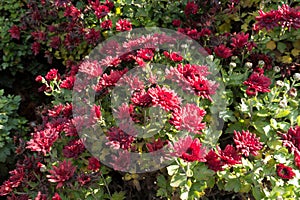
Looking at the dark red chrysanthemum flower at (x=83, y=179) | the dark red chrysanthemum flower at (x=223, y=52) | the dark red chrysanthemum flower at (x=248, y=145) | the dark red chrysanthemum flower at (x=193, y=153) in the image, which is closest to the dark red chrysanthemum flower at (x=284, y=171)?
the dark red chrysanthemum flower at (x=248, y=145)

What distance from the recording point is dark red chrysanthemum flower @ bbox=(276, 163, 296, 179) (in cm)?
173

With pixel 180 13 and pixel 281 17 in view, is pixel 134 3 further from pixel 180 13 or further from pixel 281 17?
pixel 281 17

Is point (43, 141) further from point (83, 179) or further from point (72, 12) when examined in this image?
point (72, 12)

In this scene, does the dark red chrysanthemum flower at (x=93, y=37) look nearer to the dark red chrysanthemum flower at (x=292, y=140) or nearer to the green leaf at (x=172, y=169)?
the green leaf at (x=172, y=169)

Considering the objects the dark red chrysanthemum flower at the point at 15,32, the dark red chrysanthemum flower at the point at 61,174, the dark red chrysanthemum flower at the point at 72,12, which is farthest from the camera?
the dark red chrysanthemum flower at the point at 15,32

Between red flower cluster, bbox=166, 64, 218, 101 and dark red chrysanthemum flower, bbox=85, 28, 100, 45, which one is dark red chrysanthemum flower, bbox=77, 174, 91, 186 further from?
dark red chrysanthemum flower, bbox=85, 28, 100, 45

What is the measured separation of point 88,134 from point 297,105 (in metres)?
1.14

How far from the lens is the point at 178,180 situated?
181cm

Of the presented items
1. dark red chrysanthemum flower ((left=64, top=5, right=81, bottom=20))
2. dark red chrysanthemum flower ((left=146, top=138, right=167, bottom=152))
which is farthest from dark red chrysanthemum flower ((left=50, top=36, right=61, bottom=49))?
dark red chrysanthemum flower ((left=146, top=138, right=167, bottom=152))

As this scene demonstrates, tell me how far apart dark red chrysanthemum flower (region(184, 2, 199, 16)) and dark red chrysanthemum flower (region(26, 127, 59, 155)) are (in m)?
1.39

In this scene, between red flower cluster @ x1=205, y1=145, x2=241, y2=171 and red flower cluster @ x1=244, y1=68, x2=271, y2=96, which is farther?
red flower cluster @ x1=244, y1=68, x2=271, y2=96

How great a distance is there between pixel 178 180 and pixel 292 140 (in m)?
0.56

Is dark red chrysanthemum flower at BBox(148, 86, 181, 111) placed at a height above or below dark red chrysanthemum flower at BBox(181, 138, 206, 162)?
above

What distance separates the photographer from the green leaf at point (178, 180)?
5.89ft
